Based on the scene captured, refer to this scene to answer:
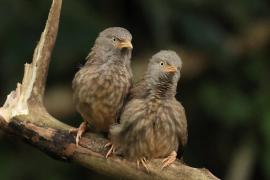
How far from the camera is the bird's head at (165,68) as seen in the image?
584 centimetres

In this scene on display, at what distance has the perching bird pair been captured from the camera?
5.86m

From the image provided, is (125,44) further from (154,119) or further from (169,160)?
(169,160)

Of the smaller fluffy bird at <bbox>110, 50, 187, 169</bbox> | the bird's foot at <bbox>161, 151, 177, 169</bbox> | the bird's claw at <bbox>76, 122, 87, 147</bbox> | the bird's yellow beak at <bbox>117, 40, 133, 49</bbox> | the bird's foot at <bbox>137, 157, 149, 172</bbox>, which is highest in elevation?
the bird's yellow beak at <bbox>117, 40, 133, 49</bbox>

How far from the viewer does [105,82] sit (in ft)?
20.2

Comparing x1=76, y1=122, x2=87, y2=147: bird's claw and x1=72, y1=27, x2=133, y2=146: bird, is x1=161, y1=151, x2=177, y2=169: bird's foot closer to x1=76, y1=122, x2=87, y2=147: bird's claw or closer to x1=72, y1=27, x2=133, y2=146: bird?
x1=72, y1=27, x2=133, y2=146: bird

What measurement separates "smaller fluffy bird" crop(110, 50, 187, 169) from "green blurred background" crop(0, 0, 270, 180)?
110 inches

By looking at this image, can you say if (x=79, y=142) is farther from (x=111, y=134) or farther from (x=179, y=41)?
(x=179, y=41)

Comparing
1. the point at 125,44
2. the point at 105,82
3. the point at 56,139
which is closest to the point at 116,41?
the point at 125,44

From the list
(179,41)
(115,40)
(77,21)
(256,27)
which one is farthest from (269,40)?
(115,40)

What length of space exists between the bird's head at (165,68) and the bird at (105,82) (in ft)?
0.80

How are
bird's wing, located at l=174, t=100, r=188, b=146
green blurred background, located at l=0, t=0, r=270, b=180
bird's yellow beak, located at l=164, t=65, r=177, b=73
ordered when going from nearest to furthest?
bird's yellow beak, located at l=164, t=65, r=177, b=73, bird's wing, located at l=174, t=100, r=188, b=146, green blurred background, located at l=0, t=0, r=270, b=180

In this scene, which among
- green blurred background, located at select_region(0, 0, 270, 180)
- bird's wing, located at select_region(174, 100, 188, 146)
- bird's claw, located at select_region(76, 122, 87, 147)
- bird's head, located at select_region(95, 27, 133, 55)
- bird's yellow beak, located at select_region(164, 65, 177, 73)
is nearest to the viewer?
bird's yellow beak, located at select_region(164, 65, 177, 73)

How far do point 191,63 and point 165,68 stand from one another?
3.60m

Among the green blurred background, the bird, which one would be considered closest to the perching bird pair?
the bird
